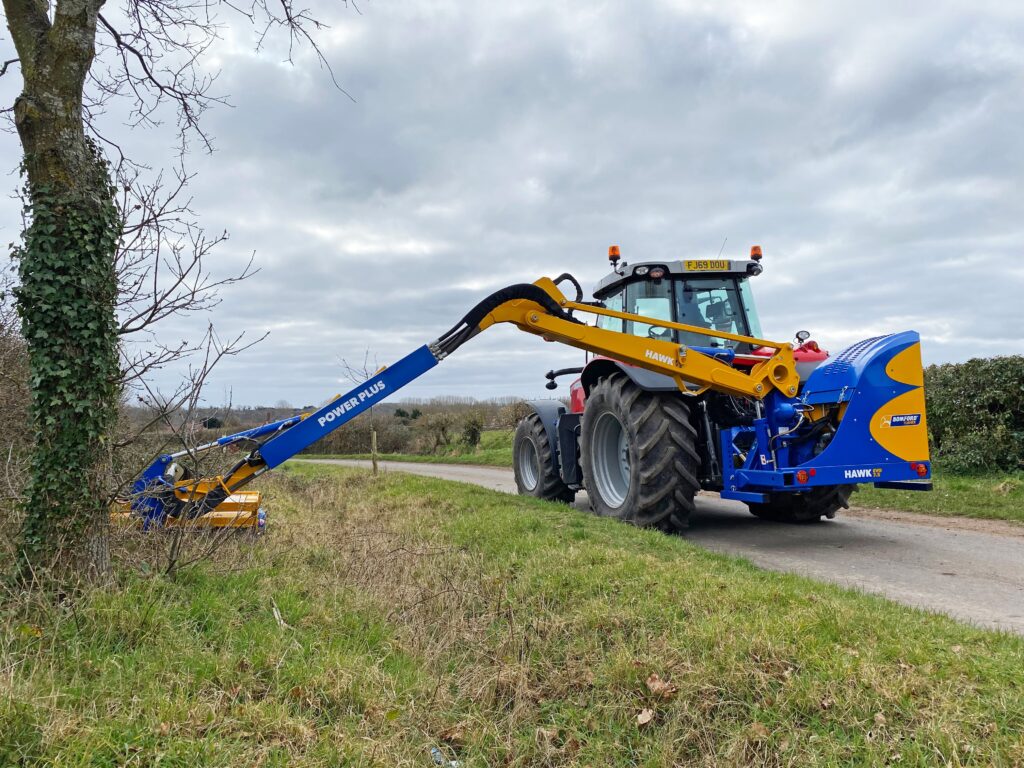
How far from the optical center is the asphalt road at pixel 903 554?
174 inches

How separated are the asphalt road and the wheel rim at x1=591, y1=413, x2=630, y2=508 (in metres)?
0.90

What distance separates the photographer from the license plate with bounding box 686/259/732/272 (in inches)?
290

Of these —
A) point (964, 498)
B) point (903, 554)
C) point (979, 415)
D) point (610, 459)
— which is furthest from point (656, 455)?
point (979, 415)

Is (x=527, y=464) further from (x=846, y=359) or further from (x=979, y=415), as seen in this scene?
(x=979, y=415)

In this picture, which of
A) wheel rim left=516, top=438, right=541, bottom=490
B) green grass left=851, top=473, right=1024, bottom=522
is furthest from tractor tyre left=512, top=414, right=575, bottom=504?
green grass left=851, top=473, right=1024, bottom=522

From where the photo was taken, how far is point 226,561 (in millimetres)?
4758

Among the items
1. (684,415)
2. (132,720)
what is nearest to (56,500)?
(132,720)

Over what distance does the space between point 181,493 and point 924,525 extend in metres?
7.17

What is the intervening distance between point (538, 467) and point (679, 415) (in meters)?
3.21

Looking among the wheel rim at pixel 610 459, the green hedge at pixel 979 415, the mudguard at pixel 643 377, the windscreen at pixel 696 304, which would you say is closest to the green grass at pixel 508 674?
the mudguard at pixel 643 377

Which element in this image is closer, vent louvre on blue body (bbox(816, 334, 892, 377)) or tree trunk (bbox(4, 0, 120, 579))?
tree trunk (bbox(4, 0, 120, 579))

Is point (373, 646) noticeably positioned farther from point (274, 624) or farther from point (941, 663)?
point (941, 663)

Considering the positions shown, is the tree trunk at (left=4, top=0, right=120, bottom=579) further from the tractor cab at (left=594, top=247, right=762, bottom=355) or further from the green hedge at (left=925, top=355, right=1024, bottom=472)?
the green hedge at (left=925, top=355, right=1024, bottom=472)

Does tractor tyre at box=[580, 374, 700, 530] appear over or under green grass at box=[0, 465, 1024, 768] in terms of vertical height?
over
